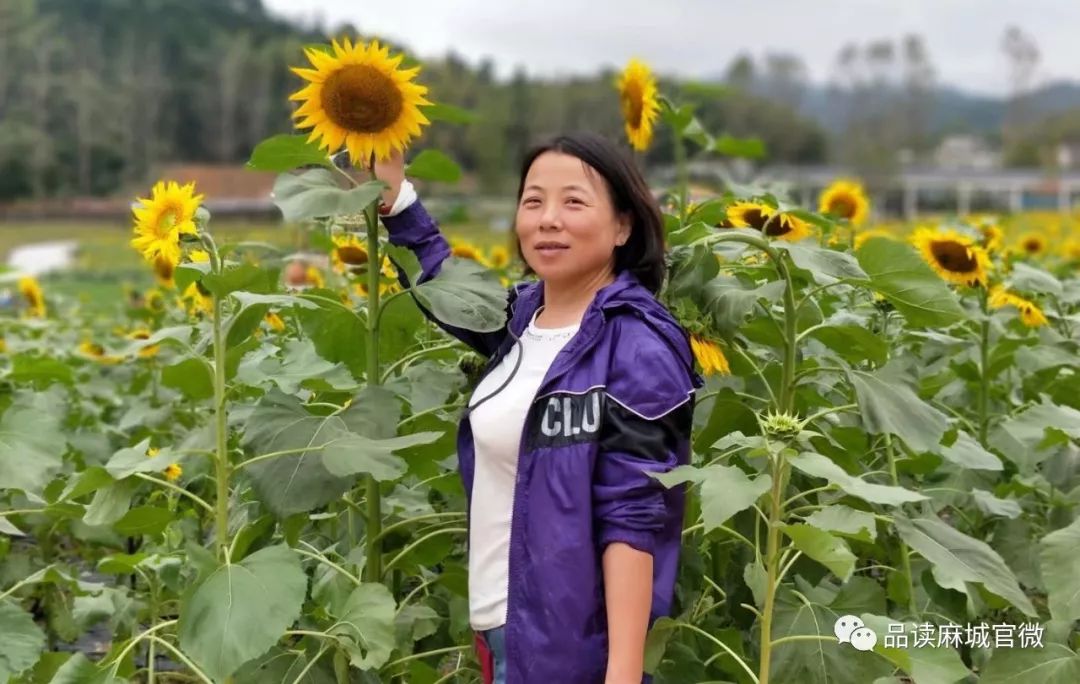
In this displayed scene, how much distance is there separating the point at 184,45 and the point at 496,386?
218ft

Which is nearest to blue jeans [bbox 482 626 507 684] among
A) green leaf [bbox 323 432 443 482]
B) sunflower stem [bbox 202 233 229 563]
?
green leaf [bbox 323 432 443 482]

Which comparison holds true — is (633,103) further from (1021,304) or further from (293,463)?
(293,463)

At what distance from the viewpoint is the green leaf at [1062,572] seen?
1.72 m

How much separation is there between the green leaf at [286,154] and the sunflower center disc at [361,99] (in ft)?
0.18

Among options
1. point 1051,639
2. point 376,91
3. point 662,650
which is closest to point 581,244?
point 376,91

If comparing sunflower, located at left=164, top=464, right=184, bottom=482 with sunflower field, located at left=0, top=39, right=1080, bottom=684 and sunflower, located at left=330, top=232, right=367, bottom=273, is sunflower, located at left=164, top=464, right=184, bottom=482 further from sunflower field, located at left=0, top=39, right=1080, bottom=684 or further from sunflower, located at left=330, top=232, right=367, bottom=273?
sunflower, located at left=330, top=232, right=367, bottom=273

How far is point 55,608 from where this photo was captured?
2.62m

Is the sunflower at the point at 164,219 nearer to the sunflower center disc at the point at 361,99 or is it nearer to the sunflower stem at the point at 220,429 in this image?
the sunflower stem at the point at 220,429

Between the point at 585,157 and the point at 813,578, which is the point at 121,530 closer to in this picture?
the point at 585,157

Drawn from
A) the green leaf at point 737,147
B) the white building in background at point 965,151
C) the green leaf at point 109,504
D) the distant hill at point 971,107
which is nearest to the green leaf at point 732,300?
the green leaf at point 109,504

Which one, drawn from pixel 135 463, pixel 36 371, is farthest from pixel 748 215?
pixel 36 371

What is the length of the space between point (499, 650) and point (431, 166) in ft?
2.31

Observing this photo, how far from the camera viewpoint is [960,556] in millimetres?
1743

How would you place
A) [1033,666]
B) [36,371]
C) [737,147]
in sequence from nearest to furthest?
[1033,666] < [36,371] < [737,147]
